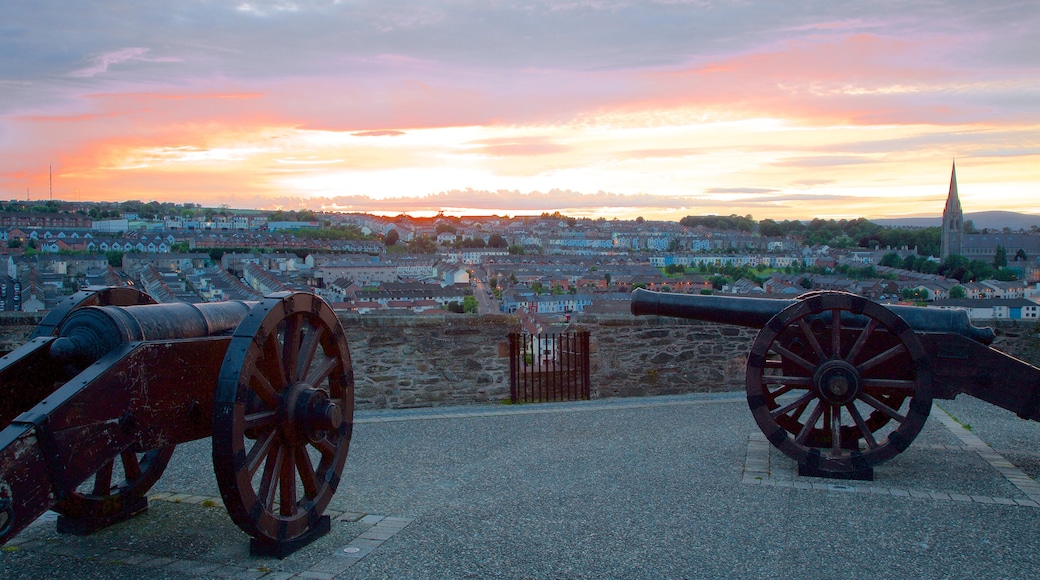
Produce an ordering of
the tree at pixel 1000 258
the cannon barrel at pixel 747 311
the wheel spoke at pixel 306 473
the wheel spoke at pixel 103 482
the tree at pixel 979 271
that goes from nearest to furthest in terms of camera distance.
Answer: the wheel spoke at pixel 306 473 < the wheel spoke at pixel 103 482 < the cannon barrel at pixel 747 311 < the tree at pixel 979 271 < the tree at pixel 1000 258

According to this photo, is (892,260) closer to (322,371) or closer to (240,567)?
(322,371)

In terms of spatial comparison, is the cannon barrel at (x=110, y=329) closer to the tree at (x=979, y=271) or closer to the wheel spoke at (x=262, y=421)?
the wheel spoke at (x=262, y=421)


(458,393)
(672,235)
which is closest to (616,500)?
(458,393)

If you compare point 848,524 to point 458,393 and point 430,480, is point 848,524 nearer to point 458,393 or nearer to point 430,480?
point 430,480

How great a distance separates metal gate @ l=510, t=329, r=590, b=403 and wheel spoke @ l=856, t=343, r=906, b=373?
4.29 m

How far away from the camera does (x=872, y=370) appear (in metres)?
6.00

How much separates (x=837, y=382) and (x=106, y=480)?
5218mm

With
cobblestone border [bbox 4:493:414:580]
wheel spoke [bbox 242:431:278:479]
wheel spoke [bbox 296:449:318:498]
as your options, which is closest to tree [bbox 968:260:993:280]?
cobblestone border [bbox 4:493:414:580]

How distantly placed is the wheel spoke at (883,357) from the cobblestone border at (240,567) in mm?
3646

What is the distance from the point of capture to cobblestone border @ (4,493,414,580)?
157 inches

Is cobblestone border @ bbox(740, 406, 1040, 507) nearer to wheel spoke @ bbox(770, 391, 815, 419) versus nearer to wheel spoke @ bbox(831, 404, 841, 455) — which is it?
wheel spoke @ bbox(831, 404, 841, 455)

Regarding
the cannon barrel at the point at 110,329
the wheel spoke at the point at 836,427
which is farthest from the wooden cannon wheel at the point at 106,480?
the wheel spoke at the point at 836,427

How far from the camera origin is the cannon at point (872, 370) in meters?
5.72

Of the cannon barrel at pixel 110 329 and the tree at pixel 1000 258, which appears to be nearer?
Answer: the cannon barrel at pixel 110 329
